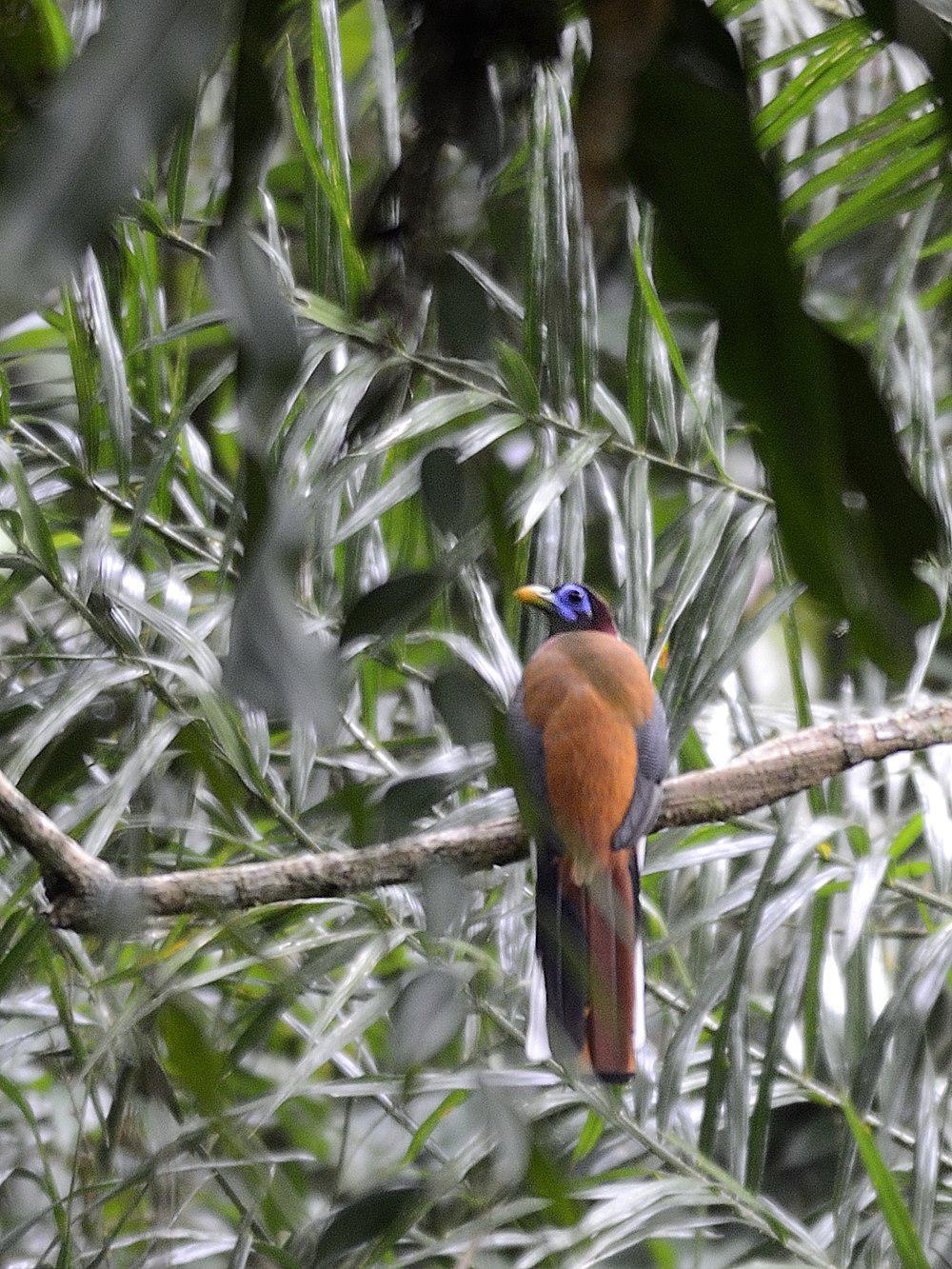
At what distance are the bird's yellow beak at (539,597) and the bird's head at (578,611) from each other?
50 millimetres

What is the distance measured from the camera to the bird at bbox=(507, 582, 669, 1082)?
5.52 feet

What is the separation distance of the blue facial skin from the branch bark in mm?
697

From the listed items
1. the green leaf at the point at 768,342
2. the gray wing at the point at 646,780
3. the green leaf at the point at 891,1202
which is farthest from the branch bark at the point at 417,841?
the green leaf at the point at 768,342

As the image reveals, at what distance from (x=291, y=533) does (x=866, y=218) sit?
1.37 m

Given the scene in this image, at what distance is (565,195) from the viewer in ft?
3.62

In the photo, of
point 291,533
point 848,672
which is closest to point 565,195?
point 291,533

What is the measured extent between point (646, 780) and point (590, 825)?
0.33 feet

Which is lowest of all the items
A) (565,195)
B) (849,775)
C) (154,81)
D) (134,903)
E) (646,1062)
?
(646,1062)

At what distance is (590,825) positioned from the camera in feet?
6.13

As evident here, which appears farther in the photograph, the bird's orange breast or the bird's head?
the bird's head

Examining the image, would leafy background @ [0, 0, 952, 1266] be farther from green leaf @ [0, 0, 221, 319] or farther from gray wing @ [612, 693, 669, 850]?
green leaf @ [0, 0, 221, 319]

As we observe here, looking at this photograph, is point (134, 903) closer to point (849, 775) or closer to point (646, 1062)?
point (646, 1062)

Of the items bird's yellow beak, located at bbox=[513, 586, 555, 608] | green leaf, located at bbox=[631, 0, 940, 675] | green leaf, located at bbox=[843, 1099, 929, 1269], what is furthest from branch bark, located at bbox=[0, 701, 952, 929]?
green leaf, located at bbox=[631, 0, 940, 675]

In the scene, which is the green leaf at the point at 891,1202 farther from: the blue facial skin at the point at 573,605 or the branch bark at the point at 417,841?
the blue facial skin at the point at 573,605
